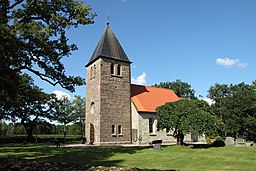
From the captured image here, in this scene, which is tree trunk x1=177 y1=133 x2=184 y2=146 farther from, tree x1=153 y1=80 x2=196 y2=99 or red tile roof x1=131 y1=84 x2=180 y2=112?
tree x1=153 y1=80 x2=196 y2=99

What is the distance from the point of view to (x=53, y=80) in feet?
56.1

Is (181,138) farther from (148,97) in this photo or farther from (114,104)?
(148,97)

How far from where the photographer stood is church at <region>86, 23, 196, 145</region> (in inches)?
1233

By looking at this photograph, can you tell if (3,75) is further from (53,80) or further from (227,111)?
(227,111)

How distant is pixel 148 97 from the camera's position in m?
37.1

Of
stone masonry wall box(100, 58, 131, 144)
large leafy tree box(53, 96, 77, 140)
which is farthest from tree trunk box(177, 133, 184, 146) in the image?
large leafy tree box(53, 96, 77, 140)

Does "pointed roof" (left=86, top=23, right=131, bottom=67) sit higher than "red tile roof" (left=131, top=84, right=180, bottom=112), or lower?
higher

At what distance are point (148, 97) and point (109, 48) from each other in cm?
A: 934

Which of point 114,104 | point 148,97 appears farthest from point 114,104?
point 148,97

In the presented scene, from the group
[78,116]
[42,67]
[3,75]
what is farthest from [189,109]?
[78,116]

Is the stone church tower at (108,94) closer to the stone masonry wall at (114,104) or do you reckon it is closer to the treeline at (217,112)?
the stone masonry wall at (114,104)

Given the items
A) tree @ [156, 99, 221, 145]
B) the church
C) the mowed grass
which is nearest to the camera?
the mowed grass

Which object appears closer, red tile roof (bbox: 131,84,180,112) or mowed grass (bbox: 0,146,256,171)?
mowed grass (bbox: 0,146,256,171)

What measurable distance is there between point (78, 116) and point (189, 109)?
34.9 m
